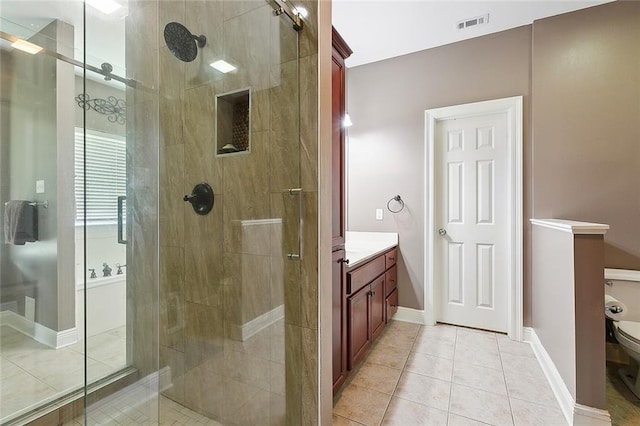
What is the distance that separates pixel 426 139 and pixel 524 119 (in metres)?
0.83

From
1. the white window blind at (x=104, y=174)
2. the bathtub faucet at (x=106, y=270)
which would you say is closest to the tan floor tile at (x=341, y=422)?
the bathtub faucet at (x=106, y=270)

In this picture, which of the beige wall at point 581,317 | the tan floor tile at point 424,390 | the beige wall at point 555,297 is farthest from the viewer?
the tan floor tile at point 424,390

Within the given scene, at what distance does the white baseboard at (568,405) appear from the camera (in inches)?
58.0

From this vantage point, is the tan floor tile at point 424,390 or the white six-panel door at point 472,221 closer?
the tan floor tile at point 424,390

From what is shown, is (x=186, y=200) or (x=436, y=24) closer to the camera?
(x=186, y=200)

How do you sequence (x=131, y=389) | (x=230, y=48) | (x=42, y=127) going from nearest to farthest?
(x=230, y=48) < (x=131, y=389) < (x=42, y=127)

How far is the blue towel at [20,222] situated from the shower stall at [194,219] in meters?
0.62

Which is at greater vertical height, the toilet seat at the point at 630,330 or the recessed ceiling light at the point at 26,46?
the recessed ceiling light at the point at 26,46

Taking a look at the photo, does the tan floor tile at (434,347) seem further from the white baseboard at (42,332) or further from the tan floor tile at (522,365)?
the white baseboard at (42,332)

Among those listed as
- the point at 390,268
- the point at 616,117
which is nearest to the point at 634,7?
the point at 616,117

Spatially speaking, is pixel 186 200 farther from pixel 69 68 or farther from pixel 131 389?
pixel 69 68

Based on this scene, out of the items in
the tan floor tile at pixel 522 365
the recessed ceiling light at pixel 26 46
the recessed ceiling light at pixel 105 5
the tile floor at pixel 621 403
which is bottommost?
the tile floor at pixel 621 403

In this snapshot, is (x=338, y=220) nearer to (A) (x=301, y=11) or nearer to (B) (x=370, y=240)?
(A) (x=301, y=11)

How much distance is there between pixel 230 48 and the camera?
151 centimetres
